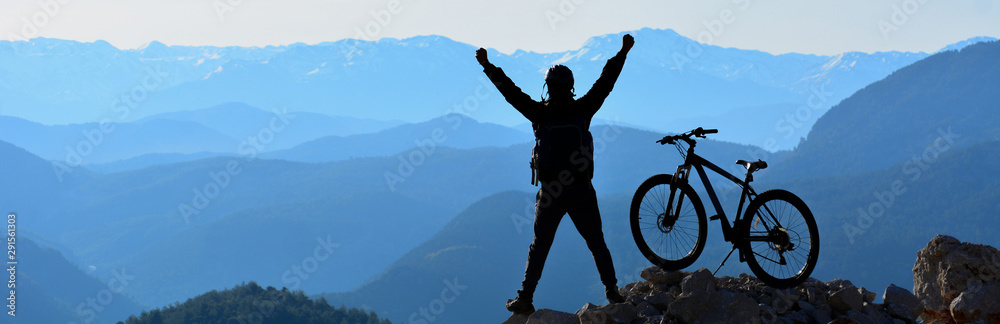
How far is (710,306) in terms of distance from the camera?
768 centimetres

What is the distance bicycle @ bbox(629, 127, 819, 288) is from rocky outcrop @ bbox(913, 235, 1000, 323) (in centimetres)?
259

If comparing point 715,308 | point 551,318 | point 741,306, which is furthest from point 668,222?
point 551,318

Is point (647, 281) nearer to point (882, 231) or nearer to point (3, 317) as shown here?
point (882, 231)

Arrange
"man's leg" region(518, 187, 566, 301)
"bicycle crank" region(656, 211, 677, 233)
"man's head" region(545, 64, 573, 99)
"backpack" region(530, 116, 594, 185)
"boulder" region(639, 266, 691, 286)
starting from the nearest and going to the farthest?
"backpack" region(530, 116, 594, 185), "man's head" region(545, 64, 573, 99), "man's leg" region(518, 187, 566, 301), "bicycle crank" region(656, 211, 677, 233), "boulder" region(639, 266, 691, 286)

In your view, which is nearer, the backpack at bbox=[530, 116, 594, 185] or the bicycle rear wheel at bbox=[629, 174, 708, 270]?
the backpack at bbox=[530, 116, 594, 185]

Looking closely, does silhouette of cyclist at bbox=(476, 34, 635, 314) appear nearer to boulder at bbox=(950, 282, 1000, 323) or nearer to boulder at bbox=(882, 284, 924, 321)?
boulder at bbox=(882, 284, 924, 321)

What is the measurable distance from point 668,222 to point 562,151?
6.63 feet

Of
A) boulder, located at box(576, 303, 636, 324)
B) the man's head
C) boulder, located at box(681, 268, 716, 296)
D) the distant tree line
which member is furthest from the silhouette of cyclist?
the distant tree line

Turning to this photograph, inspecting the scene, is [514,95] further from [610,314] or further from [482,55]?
[610,314]

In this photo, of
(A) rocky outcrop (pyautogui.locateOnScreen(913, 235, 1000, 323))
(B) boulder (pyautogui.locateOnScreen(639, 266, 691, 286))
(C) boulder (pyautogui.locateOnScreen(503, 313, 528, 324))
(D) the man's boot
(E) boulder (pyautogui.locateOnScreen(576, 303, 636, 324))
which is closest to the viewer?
(E) boulder (pyautogui.locateOnScreen(576, 303, 636, 324))

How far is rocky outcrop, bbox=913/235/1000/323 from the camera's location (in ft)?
28.3

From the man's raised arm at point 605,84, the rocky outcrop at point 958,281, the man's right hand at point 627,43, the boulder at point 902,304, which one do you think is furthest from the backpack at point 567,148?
the rocky outcrop at point 958,281

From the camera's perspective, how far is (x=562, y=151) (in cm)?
798

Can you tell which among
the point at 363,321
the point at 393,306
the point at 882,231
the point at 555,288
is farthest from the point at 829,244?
the point at 363,321
